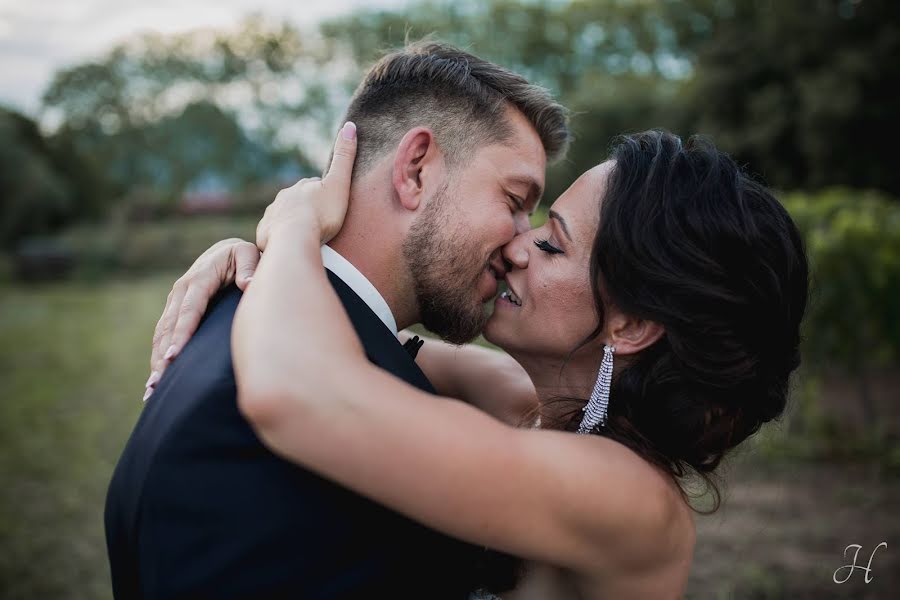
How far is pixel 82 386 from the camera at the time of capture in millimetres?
12719

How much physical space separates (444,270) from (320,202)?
536mm

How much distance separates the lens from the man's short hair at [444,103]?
279cm

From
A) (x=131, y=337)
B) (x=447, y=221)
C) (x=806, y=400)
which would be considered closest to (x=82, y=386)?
(x=131, y=337)

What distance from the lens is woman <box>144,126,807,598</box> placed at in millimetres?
1726

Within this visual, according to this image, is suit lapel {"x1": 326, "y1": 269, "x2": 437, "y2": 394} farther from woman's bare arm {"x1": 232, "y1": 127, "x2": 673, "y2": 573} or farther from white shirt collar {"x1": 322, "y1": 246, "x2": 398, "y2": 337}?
woman's bare arm {"x1": 232, "y1": 127, "x2": 673, "y2": 573}

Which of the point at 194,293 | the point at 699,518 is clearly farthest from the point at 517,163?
the point at 699,518

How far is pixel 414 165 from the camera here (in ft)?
8.86

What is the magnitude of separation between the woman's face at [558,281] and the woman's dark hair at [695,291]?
0.19 feet

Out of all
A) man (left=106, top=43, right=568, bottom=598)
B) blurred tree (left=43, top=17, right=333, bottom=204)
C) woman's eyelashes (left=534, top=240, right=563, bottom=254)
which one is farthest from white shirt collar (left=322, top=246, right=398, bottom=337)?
blurred tree (left=43, top=17, right=333, bottom=204)

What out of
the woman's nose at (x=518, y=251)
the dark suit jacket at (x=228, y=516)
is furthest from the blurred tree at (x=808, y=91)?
the dark suit jacket at (x=228, y=516)

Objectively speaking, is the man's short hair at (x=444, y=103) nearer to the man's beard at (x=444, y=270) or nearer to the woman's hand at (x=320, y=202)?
the woman's hand at (x=320, y=202)

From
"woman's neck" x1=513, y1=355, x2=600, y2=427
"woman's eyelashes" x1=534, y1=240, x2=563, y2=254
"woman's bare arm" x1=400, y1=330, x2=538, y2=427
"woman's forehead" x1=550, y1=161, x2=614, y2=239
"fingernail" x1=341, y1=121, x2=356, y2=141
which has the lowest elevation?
"woman's bare arm" x1=400, y1=330, x2=538, y2=427

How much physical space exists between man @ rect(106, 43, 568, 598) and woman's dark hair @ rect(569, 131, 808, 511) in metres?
0.50

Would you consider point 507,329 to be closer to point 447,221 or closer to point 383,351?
point 447,221
